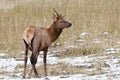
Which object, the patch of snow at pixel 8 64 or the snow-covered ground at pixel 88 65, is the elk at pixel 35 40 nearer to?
the snow-covered ground at pixel 88 65

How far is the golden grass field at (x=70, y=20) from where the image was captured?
45.9 ft

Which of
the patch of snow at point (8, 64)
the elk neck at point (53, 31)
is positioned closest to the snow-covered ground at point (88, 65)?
the patch of snow at point (8, 64)

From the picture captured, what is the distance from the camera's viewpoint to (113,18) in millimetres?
15938

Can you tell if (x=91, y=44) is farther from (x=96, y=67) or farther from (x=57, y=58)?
(x=96, y=67)

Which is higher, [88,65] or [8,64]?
[88,65]

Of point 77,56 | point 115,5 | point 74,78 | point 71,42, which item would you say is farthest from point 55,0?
point 74,78

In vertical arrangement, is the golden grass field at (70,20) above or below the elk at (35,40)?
below

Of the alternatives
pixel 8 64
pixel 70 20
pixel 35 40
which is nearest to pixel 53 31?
pixel 35 40

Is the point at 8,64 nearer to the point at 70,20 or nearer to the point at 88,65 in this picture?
the point at 88,65

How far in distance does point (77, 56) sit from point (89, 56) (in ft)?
1.22

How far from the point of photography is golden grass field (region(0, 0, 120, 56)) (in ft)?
45.9

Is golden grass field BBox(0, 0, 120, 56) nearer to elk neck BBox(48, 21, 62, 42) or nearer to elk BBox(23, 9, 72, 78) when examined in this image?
elk neck BBox(48, 21, 62, 42)

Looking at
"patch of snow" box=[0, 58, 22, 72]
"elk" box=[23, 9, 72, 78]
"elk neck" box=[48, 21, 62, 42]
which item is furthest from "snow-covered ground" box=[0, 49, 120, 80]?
"elk neck" box=[48, 21, 62, 42]

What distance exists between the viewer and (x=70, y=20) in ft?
53.6
